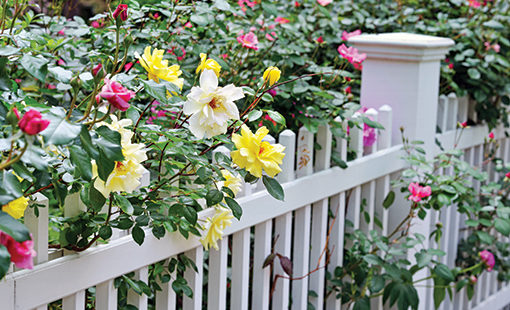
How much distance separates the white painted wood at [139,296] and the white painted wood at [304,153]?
65cm

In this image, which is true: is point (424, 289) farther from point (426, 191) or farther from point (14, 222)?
point (14, 222)

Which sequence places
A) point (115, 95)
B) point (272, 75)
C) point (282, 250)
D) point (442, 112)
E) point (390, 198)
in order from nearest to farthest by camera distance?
1. point (115, 95)
2. point (272, 75)
3. point (282, 250)
4. point (390, 198)
5. point (442, 112)

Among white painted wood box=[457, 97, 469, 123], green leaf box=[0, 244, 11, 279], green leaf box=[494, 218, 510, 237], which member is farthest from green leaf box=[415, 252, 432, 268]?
green leaf box=[0, 244, 11, 279]

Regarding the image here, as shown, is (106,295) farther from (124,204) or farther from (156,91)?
(156,91)

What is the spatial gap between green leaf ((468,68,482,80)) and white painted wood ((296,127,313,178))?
131 centimetres

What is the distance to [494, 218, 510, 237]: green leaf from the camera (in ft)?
7.26

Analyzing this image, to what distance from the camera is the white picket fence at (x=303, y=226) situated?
46.4 inches

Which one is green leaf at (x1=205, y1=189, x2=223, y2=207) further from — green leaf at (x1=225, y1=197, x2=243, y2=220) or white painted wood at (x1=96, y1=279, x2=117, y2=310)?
white painted wood at (x1=96, y1=279, x2=117, y2=310)

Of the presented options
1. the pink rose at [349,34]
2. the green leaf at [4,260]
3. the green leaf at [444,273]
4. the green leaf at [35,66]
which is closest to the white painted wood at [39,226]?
the green leaf at [35,66]

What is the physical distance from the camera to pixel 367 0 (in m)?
3.23

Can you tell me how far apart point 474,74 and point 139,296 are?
6.76 feet

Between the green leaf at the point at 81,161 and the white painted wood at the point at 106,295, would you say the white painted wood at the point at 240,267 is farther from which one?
the green leaf at the point at 81,161

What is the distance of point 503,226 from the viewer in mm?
2234

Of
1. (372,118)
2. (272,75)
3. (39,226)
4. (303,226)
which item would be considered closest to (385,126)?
(372,118)
